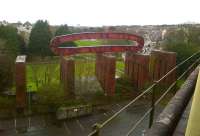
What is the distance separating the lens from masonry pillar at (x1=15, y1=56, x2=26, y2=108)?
1852 centimetres

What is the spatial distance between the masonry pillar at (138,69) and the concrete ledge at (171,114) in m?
18.2

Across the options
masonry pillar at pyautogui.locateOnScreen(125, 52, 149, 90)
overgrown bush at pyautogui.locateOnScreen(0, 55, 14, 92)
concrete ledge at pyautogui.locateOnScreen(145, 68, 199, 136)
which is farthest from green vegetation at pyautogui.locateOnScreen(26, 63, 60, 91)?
concrete ledge at pyautogui.locateOnScreen(145, 68, 199, 136)

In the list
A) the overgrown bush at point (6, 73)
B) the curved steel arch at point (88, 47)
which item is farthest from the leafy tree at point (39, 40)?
the curved steel arch at point (88, 47)

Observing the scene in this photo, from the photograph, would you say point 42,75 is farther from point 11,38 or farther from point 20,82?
point 20,82

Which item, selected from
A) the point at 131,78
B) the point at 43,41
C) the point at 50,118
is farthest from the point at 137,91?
the point at 43,41

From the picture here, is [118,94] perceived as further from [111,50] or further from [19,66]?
[19,66]

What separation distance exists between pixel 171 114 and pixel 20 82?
16693 mm

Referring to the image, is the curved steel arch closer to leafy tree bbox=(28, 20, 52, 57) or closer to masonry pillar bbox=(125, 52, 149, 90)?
masonry pillar bbox=(125, 52, 149, 90)

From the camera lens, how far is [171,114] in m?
3.32

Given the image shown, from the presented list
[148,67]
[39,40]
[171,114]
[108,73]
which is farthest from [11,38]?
[171,114]

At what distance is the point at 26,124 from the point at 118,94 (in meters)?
8.52

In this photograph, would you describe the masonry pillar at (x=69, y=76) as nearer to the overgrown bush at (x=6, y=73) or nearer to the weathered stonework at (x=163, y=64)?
the overgrown bush at (x=6, y=73)

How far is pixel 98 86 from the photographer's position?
905 inches

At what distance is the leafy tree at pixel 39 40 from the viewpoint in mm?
36625
